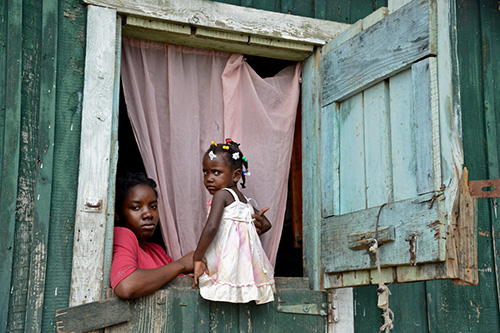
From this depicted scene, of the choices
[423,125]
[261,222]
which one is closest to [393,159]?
[423,125]

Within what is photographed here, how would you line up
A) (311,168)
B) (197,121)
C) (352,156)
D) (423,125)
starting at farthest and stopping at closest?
1. (197,121)
2. (311,168)
3. (352,156)
4. (423,125)

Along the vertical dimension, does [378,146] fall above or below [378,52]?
below

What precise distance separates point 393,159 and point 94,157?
154 centimetres

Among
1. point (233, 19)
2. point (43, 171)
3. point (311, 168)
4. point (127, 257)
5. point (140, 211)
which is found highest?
point (233, 19)

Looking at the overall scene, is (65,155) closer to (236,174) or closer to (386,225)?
(236,174)

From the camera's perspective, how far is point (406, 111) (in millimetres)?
3021

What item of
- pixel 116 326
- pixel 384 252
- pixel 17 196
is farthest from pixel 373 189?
pixel 17 196

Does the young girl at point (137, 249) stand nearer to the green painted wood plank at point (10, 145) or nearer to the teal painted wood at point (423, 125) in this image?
the green painted wood plank at point (10, 145)

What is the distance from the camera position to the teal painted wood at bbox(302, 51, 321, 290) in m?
3.68

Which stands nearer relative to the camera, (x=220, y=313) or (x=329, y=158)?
(x=220, y=313)

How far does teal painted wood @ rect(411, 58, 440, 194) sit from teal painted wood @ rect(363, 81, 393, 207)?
0.23 metres

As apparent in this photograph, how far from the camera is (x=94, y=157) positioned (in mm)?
3225

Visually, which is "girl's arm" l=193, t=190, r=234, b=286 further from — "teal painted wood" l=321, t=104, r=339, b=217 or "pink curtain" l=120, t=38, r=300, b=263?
"teal painted wood" l=321, t=104, r=339, b=217

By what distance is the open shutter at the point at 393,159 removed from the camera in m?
2.75
